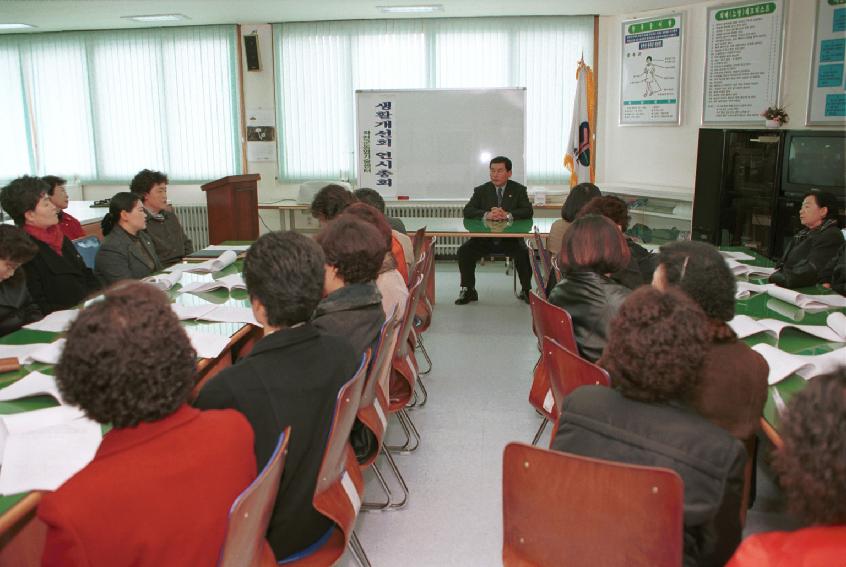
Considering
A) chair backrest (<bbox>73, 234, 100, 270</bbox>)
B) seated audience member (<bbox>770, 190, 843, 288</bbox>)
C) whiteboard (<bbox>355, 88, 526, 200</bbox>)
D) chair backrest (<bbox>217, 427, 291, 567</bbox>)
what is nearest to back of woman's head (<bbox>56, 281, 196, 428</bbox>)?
chair backrest (<bbox>217, 427, 291, 567</bbox>)

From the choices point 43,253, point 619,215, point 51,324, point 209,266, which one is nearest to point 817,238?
point 619,215

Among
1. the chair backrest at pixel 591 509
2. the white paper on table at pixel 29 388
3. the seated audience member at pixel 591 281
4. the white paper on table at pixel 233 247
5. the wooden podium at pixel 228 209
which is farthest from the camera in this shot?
the wooden podium at pixel 228 209

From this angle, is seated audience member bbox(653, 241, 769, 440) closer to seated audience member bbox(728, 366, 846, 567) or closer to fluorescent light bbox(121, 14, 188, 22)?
seated audience member bbox(728, 366, 846, 567)

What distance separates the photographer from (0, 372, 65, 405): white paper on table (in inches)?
82.0

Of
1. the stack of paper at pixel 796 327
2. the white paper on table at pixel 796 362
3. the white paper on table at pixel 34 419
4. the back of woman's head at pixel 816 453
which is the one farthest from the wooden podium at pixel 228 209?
the back of woman's head at pixel 816 453

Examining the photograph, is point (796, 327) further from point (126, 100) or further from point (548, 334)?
point (126, 100)

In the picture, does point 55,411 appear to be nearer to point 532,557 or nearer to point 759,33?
point 532,557

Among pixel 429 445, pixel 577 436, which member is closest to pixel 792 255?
pixel 429 445

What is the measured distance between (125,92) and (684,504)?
8.55 meters

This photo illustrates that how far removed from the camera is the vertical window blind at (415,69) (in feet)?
25.6

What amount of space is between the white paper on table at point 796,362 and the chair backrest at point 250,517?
5.06ft

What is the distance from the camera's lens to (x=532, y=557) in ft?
5.35

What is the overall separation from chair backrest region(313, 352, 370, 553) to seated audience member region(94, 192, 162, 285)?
7.66 feet

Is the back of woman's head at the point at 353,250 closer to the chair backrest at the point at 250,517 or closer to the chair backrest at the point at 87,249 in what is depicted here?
the chair backrest at the point at 250,517
